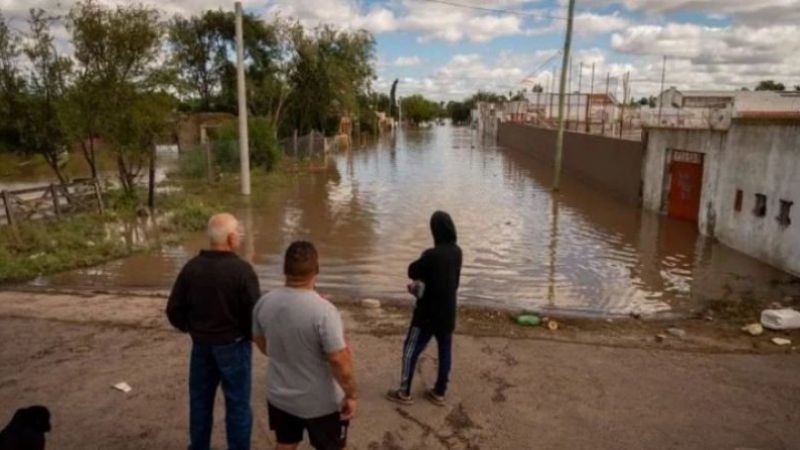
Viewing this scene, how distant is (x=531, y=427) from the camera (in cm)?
467

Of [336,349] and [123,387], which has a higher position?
[336,349]

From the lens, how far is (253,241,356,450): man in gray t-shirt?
3078mm

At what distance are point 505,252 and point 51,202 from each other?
1069 centimetres

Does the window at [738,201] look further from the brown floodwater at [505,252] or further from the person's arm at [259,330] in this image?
the person's arm at [259,330]

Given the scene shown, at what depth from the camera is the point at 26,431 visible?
312 centimetres

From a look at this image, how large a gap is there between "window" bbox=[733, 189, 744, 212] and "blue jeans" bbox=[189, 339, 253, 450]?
12.8m

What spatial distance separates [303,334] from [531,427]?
8.00 ft

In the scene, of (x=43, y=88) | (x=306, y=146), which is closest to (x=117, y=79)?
(x=43, y=88)

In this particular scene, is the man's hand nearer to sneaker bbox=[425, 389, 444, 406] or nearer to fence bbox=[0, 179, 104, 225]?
sneaker bbox=[425, 389, 444, 406]

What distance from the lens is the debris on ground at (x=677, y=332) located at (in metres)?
7.07

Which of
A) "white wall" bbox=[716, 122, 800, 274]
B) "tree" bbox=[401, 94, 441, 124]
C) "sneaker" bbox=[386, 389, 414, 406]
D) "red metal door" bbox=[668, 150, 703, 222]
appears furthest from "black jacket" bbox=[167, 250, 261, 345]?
Result: "tree" bbox=[401, 94, 441, 124]

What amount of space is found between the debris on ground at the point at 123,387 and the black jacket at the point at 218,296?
201 cm

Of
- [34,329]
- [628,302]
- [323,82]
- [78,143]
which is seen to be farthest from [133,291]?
[323,82]

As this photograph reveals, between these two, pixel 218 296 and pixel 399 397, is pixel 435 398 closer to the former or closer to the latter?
pixel 399 397
